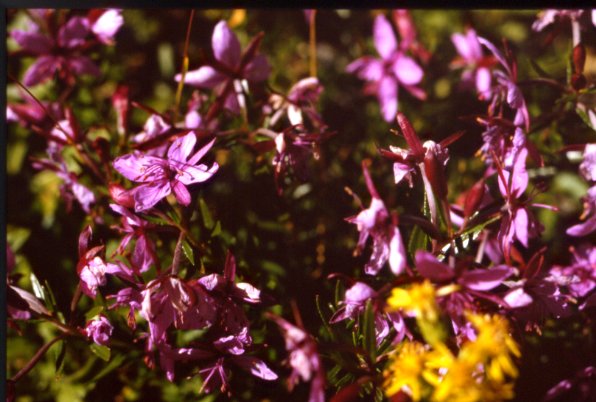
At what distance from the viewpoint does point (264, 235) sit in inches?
46.8

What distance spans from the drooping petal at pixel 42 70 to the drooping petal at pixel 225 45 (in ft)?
1.17

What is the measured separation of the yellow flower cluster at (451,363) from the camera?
0.72 meters

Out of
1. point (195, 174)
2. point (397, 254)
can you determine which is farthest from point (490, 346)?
point (195, 174)

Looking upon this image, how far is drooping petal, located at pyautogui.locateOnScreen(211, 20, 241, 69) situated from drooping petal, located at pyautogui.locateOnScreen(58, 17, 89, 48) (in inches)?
11.4

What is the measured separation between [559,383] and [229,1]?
0.78 m

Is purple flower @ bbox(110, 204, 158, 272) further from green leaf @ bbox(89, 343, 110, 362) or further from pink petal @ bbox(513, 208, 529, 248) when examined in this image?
pink petal @ bbox(513, 208, 529, 248)

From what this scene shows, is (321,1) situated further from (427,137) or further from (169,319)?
(169,319)

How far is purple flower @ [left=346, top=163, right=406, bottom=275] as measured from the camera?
2.53 ft

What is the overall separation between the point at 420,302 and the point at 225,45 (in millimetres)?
549

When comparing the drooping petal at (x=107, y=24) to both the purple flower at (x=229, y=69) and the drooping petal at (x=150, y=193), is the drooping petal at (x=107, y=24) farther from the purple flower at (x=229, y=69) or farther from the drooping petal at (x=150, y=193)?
the drooping petal at (x=150, y=193)

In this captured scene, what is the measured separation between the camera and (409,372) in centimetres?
74

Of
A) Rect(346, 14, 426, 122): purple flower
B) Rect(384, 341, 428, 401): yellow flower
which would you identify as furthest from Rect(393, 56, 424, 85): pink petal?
Rect(384, 341, 428, 401): yellow flower

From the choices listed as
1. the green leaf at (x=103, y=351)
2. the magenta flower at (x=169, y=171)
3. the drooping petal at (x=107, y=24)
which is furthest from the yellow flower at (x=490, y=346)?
the drooping petal at (x=107, y=24)

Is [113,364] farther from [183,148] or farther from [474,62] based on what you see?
[474,62]
